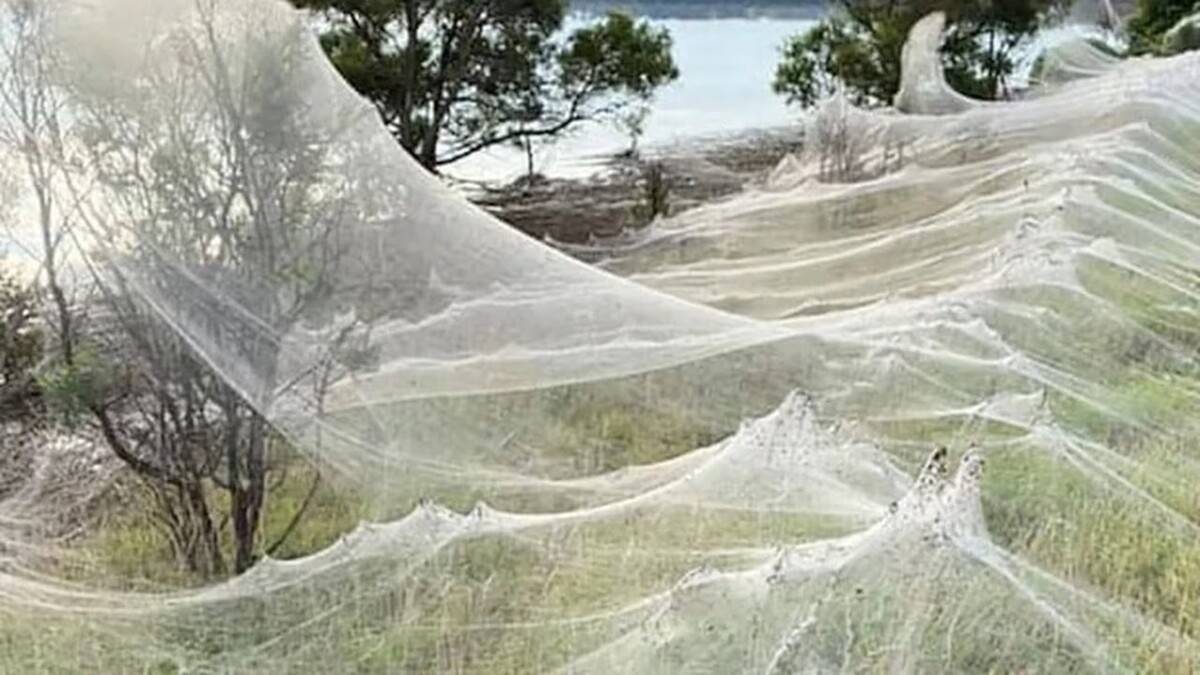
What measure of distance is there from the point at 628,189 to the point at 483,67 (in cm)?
145

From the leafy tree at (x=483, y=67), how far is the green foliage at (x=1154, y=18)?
497 cm

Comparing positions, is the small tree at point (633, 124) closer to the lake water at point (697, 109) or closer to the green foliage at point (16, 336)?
the lake water at point (697, 109)

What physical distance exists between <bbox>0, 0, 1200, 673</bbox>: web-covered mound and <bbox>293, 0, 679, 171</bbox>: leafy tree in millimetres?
5769

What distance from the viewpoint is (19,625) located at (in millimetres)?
3105

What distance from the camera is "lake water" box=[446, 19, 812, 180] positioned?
12.8 meters

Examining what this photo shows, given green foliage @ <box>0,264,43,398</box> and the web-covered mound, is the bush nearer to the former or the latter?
green foliage @ <box>0,264,43,398</box>

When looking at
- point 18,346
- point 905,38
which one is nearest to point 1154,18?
point 905,38

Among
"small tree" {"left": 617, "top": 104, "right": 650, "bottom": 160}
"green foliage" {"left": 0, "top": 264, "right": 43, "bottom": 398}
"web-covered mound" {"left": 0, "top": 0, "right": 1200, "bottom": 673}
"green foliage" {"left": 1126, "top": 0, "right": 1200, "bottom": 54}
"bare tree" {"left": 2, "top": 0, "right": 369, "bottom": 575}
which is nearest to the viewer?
"web-covered mound" {"left": 0, "top": 0, "right": 1200, "bottom": 673}

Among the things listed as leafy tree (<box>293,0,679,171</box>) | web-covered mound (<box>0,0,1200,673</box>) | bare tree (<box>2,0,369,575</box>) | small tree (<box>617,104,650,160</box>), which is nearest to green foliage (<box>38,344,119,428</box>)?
bare tree (<box>2,0,369,575</box>)

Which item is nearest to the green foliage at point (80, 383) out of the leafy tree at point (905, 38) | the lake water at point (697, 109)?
the lake water at point (697, 109)

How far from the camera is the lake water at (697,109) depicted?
12.8 metres

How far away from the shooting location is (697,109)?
52.9 feet

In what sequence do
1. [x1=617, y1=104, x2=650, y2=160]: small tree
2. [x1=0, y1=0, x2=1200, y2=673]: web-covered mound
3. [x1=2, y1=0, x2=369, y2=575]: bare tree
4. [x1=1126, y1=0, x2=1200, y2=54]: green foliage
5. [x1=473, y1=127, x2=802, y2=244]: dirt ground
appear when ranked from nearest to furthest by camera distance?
[x1=0, y1=0, x2=1200, y2=673]: web-covered mound, [x1=2, y1=0, x2=369, y2=575]: bare tree, [x1=473, y1=127, x2=802, y2=244]: dirt ground, [x1=617, y1=104, x2=650, y2=160]: small tree, [x1=1126, y1=0, x2=1200, y2=54]: green foliage

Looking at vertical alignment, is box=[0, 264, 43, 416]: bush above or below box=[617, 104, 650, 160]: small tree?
above
